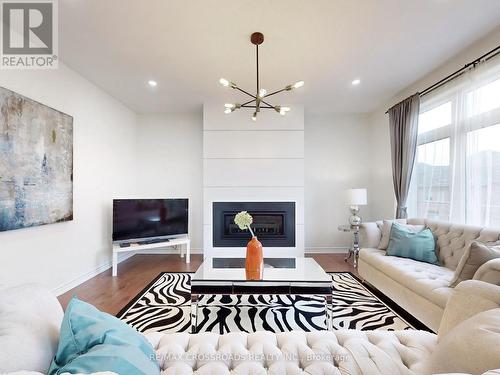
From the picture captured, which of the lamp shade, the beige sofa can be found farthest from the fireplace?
the beige sofa

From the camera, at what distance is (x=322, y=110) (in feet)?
15.5

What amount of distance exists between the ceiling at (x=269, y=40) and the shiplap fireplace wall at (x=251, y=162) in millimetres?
714

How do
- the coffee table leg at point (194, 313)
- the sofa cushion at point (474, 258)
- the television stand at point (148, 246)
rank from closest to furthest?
the sofa cushion at point (474, 258), the coffee table leg at point (194, 313), the television stand at point (148, 246)

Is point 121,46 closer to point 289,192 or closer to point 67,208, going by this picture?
point 67,208

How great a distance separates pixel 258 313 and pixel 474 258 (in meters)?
1.82

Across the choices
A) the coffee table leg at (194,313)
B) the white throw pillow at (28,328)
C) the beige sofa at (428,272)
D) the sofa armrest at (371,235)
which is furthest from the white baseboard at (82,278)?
the sofa armrest at (371,235)

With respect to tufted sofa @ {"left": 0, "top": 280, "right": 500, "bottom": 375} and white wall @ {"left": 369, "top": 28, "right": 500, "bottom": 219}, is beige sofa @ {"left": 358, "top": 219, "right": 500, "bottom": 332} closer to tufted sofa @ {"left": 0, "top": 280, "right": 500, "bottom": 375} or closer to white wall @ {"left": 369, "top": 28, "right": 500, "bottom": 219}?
tufted sofa @ {"left": 0, "top": 280, "right": 500, "bottom": 375}

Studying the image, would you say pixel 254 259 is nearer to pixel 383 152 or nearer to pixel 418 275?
pixel 418 275

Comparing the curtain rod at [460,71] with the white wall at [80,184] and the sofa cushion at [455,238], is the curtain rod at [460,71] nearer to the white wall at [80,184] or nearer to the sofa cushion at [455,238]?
the sofa cushion at [455,238]

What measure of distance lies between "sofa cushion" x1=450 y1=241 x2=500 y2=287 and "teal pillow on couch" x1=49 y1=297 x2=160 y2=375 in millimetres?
2142

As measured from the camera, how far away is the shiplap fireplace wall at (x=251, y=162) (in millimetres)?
4359

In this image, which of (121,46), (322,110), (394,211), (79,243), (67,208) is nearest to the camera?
(121,46)

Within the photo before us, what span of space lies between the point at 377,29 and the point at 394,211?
2.90 metres

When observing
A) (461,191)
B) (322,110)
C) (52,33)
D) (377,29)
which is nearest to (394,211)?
(461,191)
